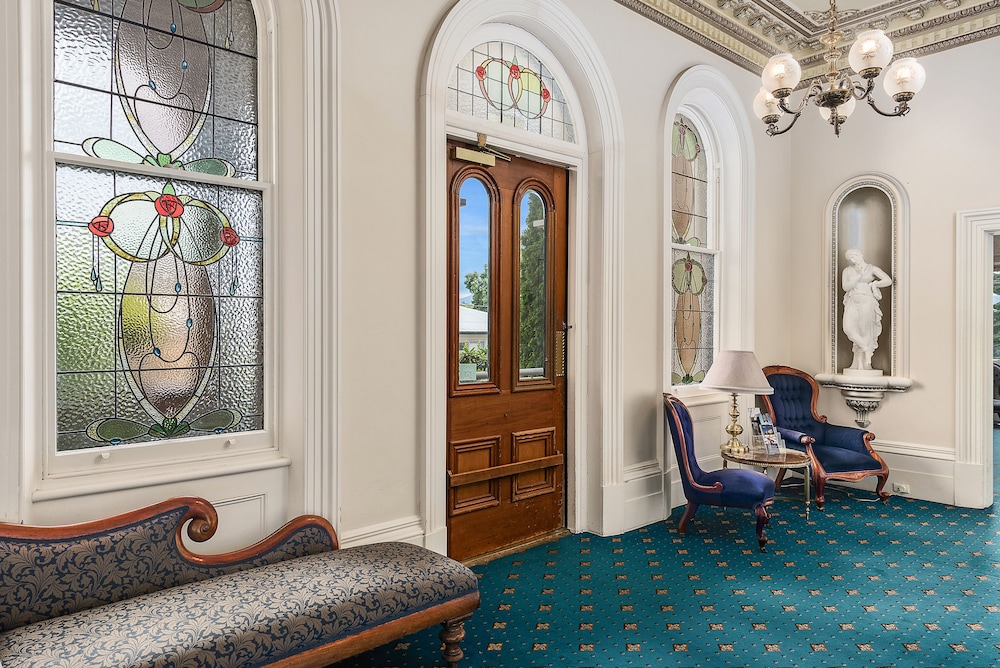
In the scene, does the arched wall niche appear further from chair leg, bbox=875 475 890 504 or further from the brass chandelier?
the brass chandelier

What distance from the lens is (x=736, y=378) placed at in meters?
4.58

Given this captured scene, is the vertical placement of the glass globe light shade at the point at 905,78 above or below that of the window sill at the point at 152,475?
above

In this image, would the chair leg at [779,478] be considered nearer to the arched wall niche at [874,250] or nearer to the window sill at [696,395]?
the window sill at [696,395]

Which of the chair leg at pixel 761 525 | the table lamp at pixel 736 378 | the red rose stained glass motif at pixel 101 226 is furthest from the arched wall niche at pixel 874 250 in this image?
A: the red rose stained glass motif at pixel 101 226

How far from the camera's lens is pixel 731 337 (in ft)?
18.3

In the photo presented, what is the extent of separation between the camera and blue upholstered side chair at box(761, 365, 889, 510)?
197 inches

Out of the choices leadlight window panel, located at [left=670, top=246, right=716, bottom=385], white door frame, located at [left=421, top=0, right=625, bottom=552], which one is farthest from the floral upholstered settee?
leadlight window panel, located at [left=670, top=246, right=716, bottom=385]

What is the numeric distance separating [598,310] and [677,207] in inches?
55.8

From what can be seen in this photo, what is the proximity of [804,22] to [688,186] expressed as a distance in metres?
1.68

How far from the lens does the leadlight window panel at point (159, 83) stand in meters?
2.51

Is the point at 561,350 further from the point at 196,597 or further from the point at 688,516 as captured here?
the point at 196,597

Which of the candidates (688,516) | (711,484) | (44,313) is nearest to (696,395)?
(711,484)

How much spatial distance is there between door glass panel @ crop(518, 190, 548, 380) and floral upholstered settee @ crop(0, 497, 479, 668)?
172cm

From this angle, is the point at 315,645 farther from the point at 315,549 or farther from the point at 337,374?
the point at 337,374
